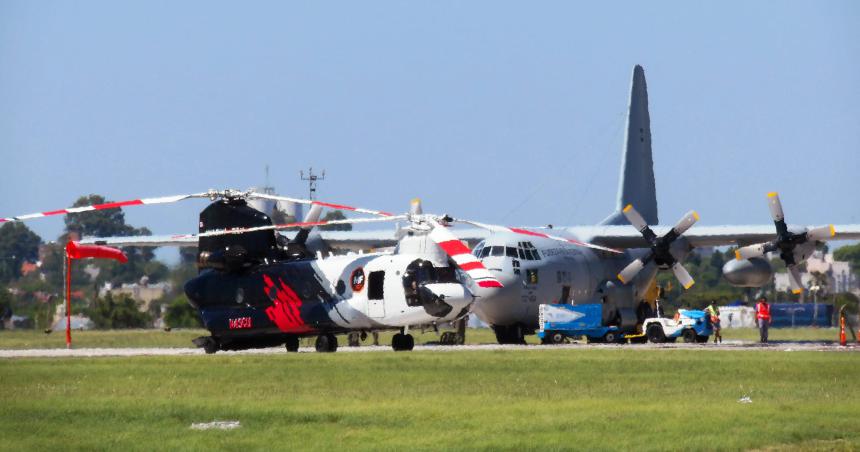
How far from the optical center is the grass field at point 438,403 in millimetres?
16234

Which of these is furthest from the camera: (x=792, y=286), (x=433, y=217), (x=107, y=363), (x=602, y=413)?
(x=792, y=286)

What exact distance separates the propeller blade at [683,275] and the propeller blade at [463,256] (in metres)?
12.1

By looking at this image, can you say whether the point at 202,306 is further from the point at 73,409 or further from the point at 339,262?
the point at 73,409

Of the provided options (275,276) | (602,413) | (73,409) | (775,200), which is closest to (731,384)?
(602,413)

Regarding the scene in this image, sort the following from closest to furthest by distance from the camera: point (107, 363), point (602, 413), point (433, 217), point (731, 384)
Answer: point (602, 413), point (731, 384), point (107, 363), point (433, 217)

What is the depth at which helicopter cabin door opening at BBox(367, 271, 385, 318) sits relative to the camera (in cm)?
3616

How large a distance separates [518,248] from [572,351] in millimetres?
8559

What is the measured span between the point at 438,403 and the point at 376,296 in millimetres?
15819

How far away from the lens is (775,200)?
140 ft

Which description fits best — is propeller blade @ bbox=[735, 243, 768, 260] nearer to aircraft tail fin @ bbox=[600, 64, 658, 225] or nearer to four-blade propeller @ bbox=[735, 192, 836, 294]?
four-blade propeller @ bbox=[735, 192, 836, 294]

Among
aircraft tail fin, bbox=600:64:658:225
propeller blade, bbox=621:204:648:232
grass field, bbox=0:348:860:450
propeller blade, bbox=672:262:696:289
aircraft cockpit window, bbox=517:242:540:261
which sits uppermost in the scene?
aircraft tail fin, bbox=600:64:658:225

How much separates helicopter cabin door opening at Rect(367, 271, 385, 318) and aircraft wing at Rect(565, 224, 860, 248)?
12662mm

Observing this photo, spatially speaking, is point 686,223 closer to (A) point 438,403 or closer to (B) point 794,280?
(B) point 794,280

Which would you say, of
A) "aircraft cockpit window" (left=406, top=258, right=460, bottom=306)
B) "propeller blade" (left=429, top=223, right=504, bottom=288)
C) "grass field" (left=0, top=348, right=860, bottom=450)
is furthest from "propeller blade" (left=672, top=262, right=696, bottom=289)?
"propeller blade" (left=429, top=223, right=504, bottom=288)
